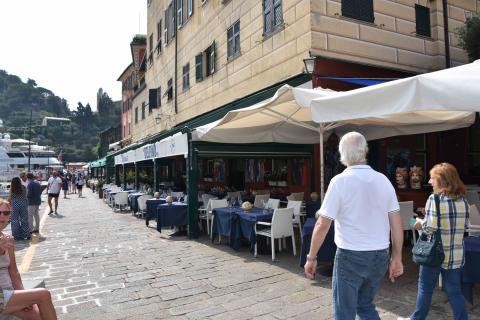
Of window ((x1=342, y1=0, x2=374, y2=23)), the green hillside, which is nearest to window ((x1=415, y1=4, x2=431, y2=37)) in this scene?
window ((x1=342, y1=0, x2=374, y2=23))

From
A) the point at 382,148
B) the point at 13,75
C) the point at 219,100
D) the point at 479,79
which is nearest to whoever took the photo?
the point at 479,79

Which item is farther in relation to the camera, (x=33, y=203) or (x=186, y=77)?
(x=186, y=77)

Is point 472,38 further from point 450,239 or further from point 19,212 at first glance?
point 19,212

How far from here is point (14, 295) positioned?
3.18 metres

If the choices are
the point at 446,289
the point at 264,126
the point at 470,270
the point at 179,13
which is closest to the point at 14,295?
the point at 446,289

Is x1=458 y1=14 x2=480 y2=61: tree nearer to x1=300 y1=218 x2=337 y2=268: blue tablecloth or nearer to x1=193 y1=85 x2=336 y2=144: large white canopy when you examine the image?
x1=193 y1=85 x2=336 y2=144: large white canopy

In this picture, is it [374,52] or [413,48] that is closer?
[374,52]

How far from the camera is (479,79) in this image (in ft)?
12.1

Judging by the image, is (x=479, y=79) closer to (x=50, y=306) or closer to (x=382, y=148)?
(x=50, y=306)

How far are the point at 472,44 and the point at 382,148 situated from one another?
3556mm

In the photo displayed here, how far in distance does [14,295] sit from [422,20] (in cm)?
1192

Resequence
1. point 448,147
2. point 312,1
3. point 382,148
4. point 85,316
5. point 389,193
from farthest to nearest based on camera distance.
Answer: point 448,147, point 382,148, point 312,1, point 85,316, point 389,193

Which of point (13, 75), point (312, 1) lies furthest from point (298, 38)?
point (13, 75)

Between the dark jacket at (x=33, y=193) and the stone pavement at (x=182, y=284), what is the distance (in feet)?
5.88
